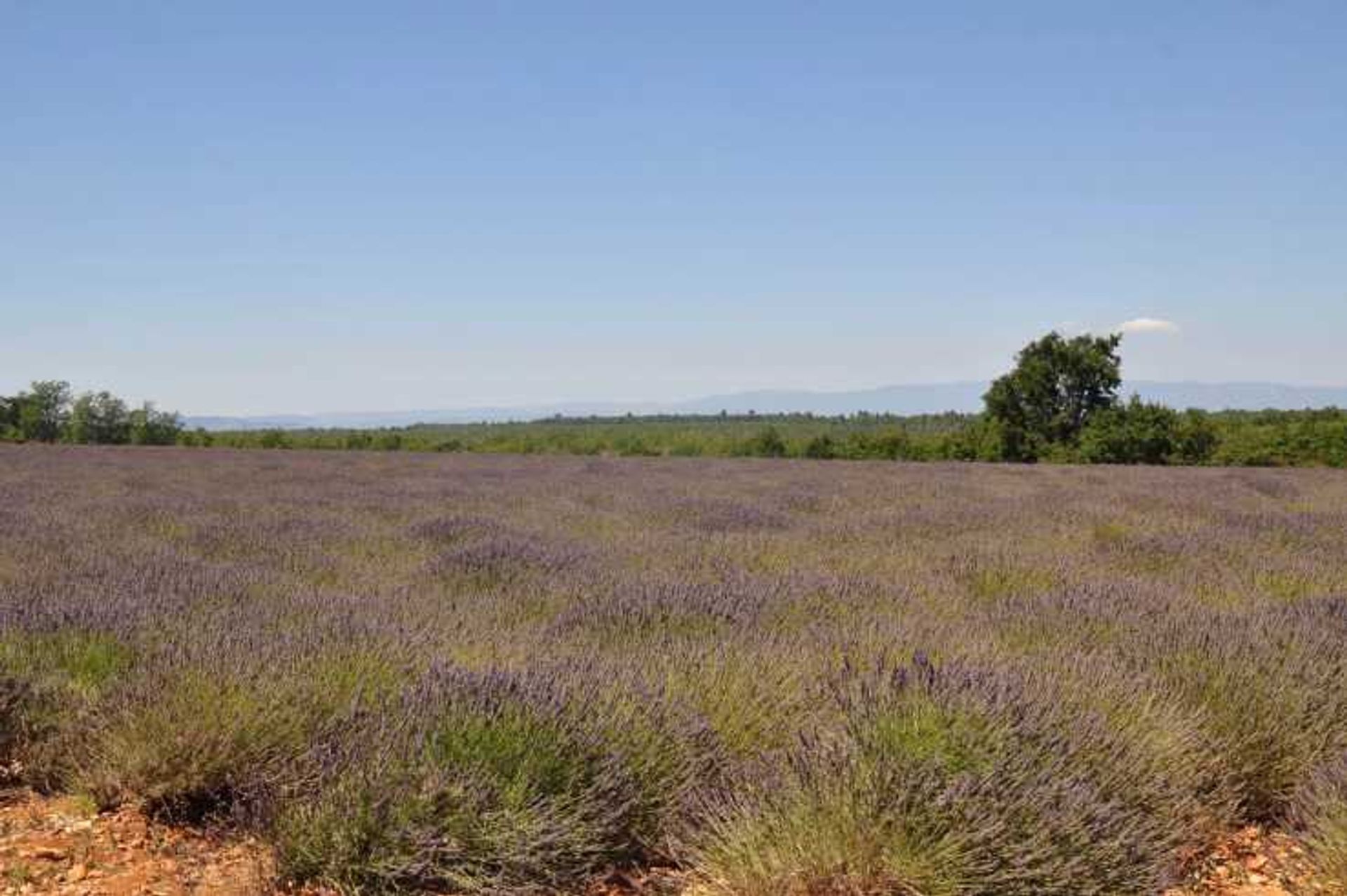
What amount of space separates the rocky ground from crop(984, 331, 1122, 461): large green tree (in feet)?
114

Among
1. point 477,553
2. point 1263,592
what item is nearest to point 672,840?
point 477,553

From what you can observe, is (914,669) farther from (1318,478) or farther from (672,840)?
(1318,478)

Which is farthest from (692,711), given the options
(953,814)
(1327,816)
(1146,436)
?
(1146,436)

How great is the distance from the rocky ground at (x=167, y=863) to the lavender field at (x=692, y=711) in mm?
61

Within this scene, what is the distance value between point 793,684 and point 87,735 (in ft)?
6.79

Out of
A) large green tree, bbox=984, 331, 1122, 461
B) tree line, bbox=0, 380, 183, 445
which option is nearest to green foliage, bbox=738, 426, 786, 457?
large green tree, bbox=984, 331, 1122, 461

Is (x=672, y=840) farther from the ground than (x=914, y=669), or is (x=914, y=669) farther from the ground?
(x=914, y=669)

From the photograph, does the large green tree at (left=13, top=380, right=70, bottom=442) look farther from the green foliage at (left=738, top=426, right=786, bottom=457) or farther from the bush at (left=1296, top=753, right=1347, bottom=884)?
the bush at (left=1296, top=753, right=1347, bottom=884)

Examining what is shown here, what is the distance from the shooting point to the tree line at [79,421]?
47.2 m

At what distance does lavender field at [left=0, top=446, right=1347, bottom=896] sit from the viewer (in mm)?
2145

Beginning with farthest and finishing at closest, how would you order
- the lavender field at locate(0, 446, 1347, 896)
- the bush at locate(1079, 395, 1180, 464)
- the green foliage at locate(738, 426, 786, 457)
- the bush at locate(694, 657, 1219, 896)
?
1. the green foliage at locate(738, 426, 786, 457)
2. the bush at locate(1079, 395, 1180, 464)
3. the lavender field at locate(0, 446, 1347, 896)
4. the bush at locate(694, 657, 1219, 896)

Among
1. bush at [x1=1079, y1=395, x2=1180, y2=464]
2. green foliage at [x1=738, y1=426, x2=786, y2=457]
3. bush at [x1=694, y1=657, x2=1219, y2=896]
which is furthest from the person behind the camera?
green foliage at [x1=738, y1=426, x2=786, y2=457]

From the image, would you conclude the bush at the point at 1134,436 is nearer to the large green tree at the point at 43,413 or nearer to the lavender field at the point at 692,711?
the lavender field at the point at 692,711

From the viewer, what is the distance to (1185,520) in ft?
27.8
